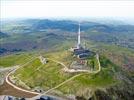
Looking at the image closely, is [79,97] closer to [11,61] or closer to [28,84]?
[28,84]

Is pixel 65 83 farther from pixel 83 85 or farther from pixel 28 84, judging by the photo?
pixel 28 84

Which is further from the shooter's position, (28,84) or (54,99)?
(28,84)

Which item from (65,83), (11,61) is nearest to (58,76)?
(65,83)

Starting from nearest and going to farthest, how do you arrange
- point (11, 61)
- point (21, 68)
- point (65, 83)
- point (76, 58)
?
point (65, 83)
point (76, 58)
point (21, 68)
point (11, 61)

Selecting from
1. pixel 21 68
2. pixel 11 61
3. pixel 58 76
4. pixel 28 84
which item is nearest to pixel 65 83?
pixel 58 76

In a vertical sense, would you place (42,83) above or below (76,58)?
below

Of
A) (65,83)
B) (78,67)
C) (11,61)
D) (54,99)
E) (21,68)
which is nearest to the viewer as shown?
(54,99)

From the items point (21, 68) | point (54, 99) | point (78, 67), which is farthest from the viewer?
point (21, 68)

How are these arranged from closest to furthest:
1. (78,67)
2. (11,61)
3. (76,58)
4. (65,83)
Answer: (65,83) → (78,67) → (76,58) → (11,61)

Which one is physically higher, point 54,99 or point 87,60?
point 87,60
